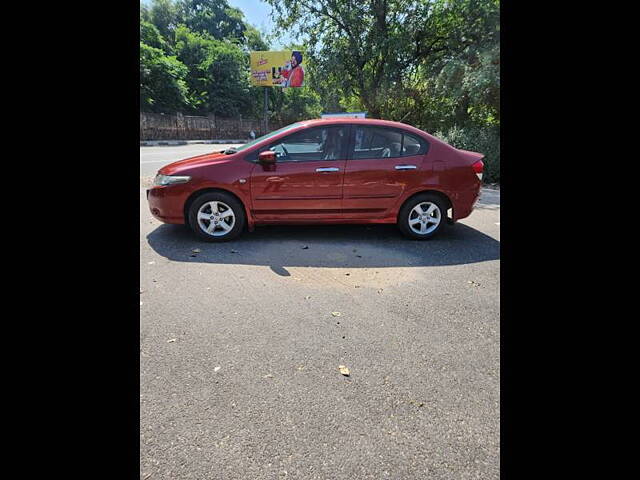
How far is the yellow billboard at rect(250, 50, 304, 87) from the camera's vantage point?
103 feet

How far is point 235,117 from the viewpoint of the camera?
145ft

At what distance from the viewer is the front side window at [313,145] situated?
463 cm

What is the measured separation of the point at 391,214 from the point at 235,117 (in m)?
43.7

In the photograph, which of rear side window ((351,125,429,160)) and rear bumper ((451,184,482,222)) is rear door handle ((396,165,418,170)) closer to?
rear side window ((351,125,429,160))

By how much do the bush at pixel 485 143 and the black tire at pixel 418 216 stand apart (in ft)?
18.7

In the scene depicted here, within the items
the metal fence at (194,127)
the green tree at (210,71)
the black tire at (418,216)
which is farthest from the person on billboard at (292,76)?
the black tire at (418,216)

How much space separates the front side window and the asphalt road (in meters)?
1.32

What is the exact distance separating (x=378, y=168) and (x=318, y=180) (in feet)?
2.62

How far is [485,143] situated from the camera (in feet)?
34.1

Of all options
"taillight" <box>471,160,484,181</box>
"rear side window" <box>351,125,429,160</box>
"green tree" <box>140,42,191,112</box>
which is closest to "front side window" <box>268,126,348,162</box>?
"rear side window" <box>351,125,429,160</box>

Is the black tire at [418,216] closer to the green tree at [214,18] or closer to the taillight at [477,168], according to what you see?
the taillight at [477,168]

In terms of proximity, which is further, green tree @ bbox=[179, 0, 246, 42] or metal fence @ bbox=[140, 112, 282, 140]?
green tree @ bbox=[179, 0, 246, 42]

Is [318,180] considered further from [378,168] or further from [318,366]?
[318,366]
